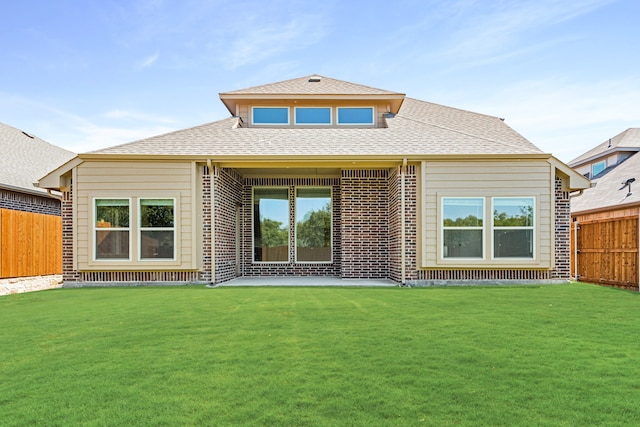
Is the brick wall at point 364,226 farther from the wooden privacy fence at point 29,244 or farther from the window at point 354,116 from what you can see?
the wooden privacy fence at point 29,244

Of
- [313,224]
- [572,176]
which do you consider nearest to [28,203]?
[313,224]

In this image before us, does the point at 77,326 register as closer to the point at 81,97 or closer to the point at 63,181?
the point at 63,181

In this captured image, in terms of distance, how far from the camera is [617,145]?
17.0 metres

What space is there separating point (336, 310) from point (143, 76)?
12.5 meters

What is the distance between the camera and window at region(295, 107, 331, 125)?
13.6 m

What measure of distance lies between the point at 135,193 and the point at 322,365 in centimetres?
819

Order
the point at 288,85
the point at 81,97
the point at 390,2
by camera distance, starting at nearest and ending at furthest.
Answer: the point at 390,2 → the point at 288,85 → the point at 81,97

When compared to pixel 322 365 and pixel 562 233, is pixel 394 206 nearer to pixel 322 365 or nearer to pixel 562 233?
pixel 562 233

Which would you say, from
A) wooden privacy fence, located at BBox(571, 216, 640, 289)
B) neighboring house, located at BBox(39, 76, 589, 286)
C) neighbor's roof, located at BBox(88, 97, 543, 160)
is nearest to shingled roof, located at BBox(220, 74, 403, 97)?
neighbor's roof, located at BBox(88, 97, 543, 160)

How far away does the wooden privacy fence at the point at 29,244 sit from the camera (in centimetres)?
1138

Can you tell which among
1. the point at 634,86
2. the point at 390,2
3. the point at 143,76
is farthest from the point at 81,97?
the point at 634,86

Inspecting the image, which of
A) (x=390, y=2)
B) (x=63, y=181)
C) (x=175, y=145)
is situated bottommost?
(x=63, y=181)

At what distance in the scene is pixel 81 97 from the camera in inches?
672

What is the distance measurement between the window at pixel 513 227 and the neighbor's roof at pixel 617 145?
9.80 meters
